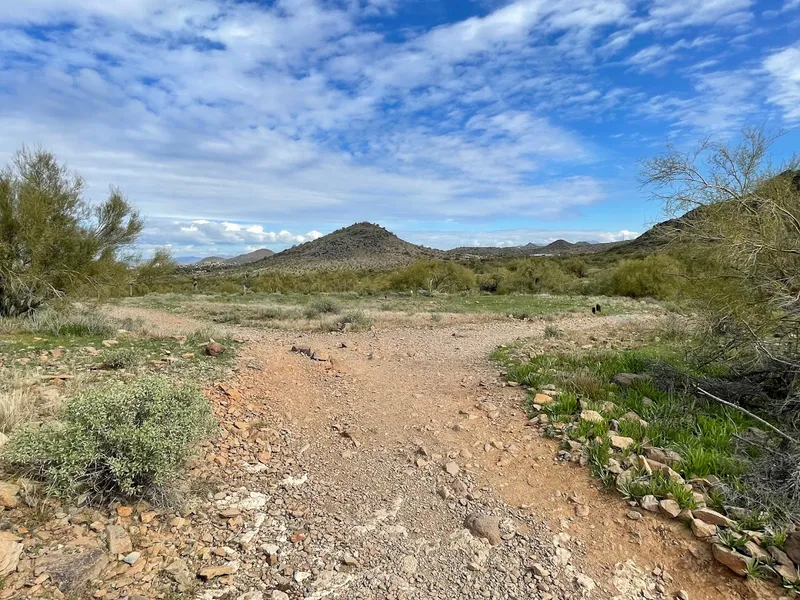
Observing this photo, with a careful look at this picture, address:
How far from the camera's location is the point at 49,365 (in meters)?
7.22

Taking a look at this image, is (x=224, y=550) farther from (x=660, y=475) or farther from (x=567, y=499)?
(x=660, y=475)

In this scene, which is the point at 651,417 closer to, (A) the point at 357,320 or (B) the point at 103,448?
(B) the point at 103,448

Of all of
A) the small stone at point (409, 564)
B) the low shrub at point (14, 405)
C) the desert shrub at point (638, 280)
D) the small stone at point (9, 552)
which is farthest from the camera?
the desert shrub at point (638, 280)

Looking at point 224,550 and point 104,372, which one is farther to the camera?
point 104,372

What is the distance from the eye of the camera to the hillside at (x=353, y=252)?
81750 mm

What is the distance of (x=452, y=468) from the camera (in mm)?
4766

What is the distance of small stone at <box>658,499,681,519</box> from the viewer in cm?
368

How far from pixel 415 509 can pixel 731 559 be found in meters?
2.34

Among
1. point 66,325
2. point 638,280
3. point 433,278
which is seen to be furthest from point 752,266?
point 433,278

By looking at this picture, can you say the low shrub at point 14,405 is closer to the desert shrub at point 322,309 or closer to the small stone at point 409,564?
the small stone at point 409,564

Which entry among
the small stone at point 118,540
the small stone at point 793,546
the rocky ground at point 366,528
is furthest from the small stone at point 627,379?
the small stone at point 118,540

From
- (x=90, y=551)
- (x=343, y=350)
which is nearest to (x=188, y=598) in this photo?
(x=90, y=551)

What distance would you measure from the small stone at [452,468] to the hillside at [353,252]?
72687 mm

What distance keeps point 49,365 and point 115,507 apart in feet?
16.1
